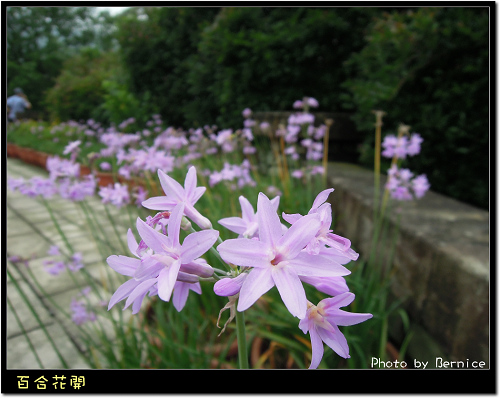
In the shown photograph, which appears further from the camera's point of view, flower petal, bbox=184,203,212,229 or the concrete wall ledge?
the concrete wall ledge

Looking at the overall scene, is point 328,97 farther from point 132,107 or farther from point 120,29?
point 120,29

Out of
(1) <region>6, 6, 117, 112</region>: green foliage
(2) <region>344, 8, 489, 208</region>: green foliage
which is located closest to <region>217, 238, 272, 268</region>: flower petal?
(2) <region>344, 8, 489, 208</region>: green foliage

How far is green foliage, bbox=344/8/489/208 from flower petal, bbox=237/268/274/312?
217 cm

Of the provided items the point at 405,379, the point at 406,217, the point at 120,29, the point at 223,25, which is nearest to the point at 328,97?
the point at 223,25

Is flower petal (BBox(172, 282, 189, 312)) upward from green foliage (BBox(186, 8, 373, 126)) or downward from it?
downward

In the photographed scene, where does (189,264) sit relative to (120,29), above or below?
below

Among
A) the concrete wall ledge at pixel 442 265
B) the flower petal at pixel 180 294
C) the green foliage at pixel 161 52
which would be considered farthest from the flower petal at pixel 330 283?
the green foliage at pixel 161 52

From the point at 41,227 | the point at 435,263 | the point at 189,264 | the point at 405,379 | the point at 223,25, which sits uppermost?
the point at 223,25

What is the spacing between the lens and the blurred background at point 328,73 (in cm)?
212

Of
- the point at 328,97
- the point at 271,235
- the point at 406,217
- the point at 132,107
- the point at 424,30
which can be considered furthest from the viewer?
the point at 132,107

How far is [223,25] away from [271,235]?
433 centimetres

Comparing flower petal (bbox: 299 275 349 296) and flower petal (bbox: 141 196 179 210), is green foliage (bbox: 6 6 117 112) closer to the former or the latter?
flower petal (bbox: 141 196 179 210)

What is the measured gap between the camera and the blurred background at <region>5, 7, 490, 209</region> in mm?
2119

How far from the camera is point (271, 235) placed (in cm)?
43
